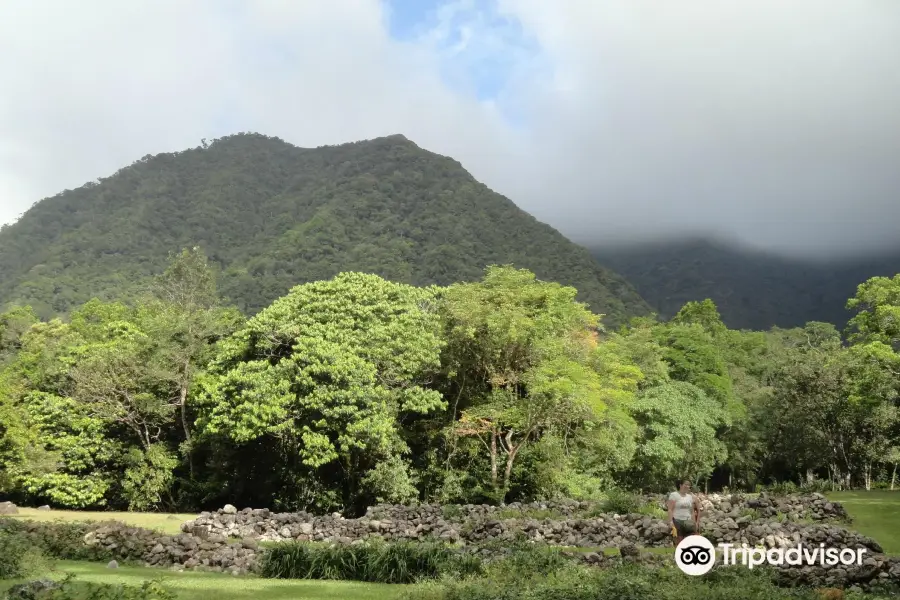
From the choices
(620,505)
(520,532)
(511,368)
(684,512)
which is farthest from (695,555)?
(511,368)

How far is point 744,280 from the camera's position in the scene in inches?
5536

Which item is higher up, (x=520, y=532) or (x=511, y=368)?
(x=511, y=368)

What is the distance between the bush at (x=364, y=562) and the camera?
12.6 meters

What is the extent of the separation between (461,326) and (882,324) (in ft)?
65.4

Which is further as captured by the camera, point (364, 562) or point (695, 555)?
point (364, 562)

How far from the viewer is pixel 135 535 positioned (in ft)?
50.4

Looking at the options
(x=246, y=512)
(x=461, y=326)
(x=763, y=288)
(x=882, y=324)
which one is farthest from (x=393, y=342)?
(x=763, y=288)

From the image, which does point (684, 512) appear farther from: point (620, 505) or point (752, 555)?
point (620, 505)

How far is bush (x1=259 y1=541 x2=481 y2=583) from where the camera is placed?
12.6 metres

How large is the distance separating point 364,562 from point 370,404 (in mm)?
10555

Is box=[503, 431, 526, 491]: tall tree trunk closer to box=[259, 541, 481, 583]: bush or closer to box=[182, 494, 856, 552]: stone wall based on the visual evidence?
box=[182, 494, 856, 552]: stone wall

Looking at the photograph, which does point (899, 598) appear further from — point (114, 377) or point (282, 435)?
point (114, 377)

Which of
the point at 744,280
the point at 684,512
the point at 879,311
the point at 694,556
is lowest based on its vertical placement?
the point at 694,556

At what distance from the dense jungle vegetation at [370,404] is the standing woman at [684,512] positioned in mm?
12453
